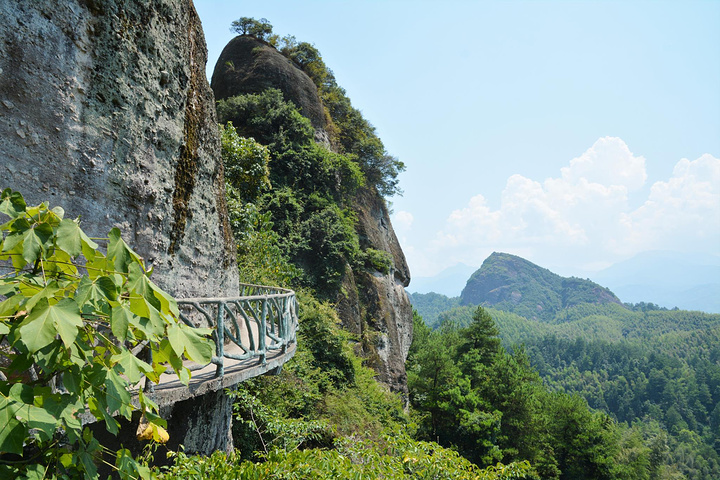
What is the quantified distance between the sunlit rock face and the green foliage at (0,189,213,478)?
2730 millimetres

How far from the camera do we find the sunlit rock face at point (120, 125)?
3.88 m

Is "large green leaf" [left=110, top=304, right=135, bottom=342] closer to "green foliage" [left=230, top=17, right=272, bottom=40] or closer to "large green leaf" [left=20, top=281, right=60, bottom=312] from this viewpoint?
"large green leaf" [left=20, top=281, right=60, bottom=312]

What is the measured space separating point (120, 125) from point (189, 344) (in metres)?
4.11

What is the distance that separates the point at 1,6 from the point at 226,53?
22.4 meters

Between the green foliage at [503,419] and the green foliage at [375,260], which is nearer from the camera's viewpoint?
the green foliage at [375,260]

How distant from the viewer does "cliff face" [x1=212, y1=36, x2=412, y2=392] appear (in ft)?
67.6

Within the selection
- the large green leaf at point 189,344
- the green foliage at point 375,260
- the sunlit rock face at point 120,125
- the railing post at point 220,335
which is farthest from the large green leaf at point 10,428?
the green foliage at point 375,260

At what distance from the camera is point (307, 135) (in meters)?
20.0

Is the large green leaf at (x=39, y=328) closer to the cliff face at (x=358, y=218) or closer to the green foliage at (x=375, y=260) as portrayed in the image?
the cliff face at (x=358, y=218)

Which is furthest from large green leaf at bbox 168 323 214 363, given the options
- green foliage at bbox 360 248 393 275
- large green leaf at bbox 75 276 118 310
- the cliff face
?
→ green foliage at bbox 360 248 393 275

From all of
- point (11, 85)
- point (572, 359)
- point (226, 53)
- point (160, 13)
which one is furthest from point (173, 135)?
point (572, 359)

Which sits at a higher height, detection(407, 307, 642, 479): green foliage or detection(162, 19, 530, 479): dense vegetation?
detection(162, 19, 530, 479): dense vegetation

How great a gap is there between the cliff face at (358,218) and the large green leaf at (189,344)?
1694 cm

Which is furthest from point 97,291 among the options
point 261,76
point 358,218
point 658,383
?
point 658,383
